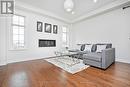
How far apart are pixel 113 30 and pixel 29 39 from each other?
4.44 m

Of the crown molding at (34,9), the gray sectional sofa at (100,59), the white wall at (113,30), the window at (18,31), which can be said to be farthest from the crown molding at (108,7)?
the window at (18,31)

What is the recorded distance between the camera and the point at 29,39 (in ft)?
15.3

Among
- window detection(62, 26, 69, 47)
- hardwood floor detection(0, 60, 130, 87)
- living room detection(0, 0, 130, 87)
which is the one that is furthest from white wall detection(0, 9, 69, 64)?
hardwood floor detection(0, 60, 130, 87)

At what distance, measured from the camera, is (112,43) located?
4.47 metres

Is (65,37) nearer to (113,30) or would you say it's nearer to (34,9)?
(34,9)

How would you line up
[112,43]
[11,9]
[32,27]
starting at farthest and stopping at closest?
[32,27]
[112,43]
[11,9]

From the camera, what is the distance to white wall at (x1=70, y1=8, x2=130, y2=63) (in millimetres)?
3969

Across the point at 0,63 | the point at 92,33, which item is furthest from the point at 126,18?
the point at 0,63

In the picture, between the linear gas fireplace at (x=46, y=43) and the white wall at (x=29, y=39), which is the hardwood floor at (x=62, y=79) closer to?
the white wall at (x=29, y=39)

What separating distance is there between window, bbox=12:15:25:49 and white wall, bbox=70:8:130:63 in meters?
3.96

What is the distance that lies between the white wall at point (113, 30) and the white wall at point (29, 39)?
2168 mm

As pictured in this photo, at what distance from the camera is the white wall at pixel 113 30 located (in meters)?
3.97

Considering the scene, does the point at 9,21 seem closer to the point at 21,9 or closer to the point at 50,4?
the point at 21,9

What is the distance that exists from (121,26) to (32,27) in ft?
15.0
